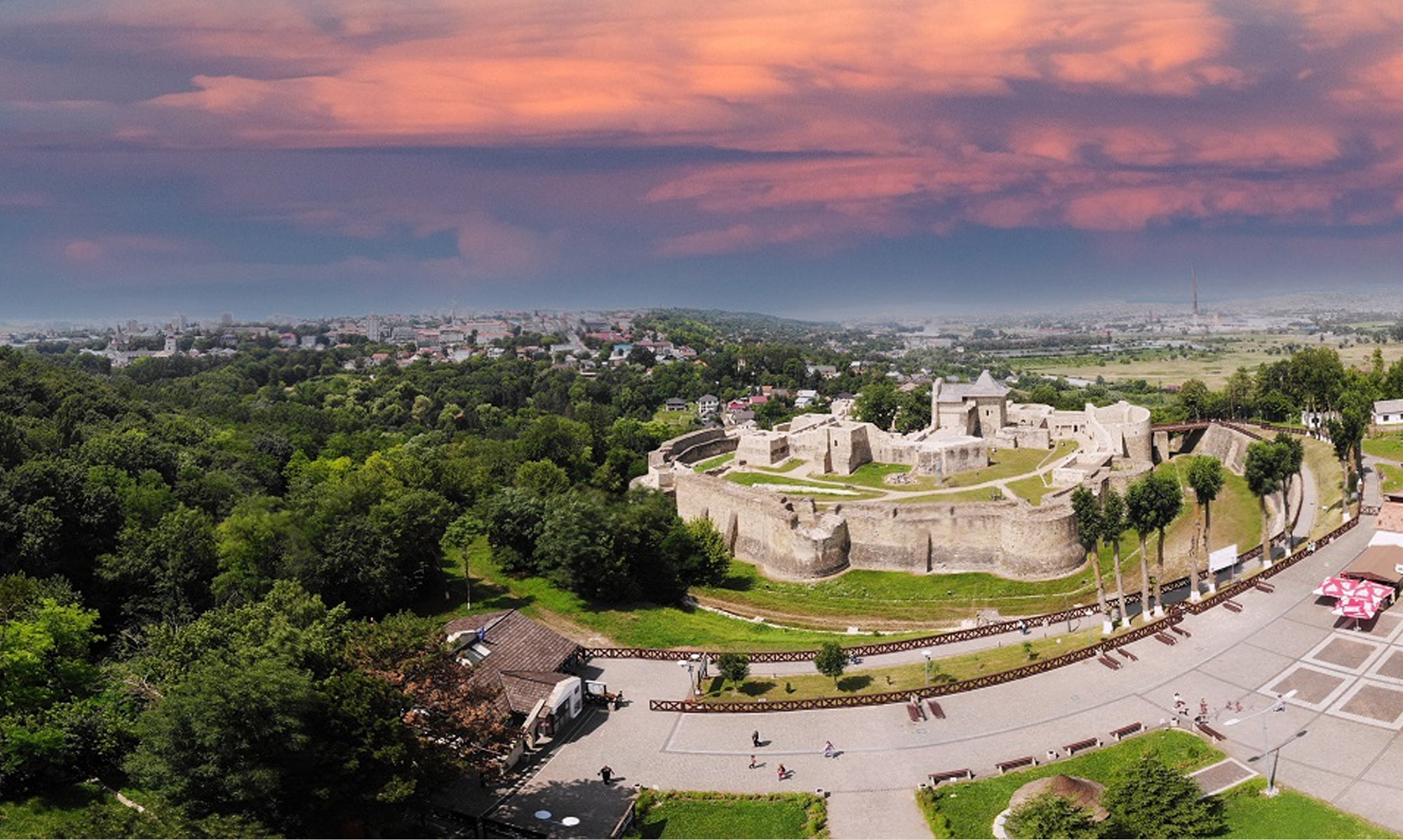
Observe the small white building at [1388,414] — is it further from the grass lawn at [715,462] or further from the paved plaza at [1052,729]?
the grass lawn at [715,462]

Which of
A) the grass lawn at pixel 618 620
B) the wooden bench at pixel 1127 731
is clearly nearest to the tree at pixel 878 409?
the grass lawn at pixel 618 620

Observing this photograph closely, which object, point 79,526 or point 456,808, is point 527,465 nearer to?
point 79,526

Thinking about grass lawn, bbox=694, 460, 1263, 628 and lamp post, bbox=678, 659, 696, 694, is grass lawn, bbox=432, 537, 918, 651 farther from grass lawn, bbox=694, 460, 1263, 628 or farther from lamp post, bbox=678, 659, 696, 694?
grass lawn, bbox=694, 460, 1263, 628

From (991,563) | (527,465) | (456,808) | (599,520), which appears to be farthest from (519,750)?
(527,465)

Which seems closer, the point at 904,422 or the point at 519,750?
the point at 519,750

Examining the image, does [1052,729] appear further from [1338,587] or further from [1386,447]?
[1386,447]
